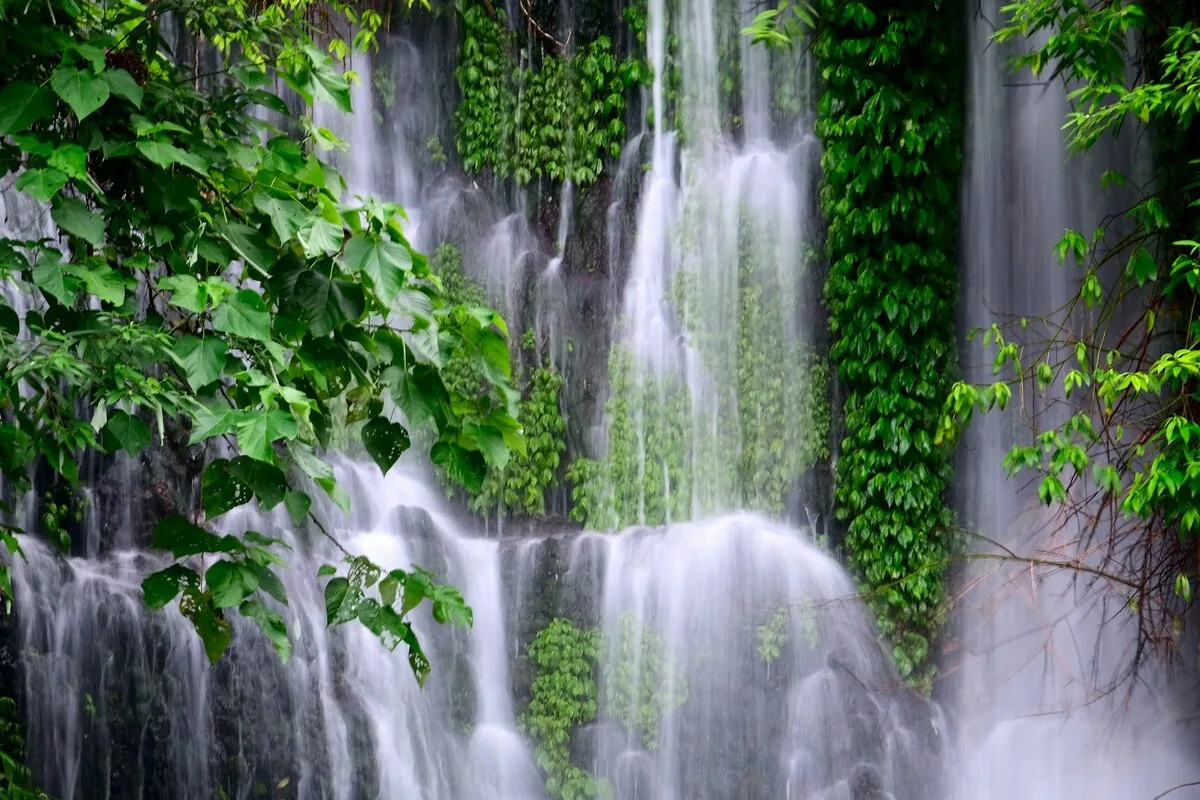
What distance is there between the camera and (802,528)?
6195mm

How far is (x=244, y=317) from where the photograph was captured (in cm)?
198

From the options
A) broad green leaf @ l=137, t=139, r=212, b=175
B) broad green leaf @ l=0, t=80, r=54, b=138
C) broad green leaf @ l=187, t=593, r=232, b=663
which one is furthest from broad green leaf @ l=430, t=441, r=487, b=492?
broad green leaf @ l=0, t=80, r=54, b=138

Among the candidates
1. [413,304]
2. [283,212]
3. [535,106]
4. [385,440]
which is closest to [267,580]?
[385,440]

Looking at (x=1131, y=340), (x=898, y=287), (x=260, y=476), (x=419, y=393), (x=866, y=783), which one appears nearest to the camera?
(x=260, y=476)

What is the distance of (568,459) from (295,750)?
6.85 ft

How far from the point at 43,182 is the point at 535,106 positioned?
503 cm

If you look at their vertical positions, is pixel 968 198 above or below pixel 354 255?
above

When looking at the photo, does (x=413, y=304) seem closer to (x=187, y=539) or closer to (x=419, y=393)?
(x=419, y=393)

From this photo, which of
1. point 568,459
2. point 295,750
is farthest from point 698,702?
point 295,750

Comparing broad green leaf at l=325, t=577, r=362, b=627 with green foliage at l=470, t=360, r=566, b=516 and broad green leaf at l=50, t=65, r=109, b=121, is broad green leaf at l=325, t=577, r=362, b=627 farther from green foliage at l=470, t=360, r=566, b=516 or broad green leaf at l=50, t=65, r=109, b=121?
green foliage at l=470, t=360, r=566, b=516

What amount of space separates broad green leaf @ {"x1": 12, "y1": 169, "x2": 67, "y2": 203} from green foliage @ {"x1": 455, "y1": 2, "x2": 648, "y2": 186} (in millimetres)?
4812

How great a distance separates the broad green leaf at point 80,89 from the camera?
79.8 inches

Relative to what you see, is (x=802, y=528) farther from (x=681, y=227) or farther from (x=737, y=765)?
(x=681, y=227)

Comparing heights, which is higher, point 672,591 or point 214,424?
point 214,424
